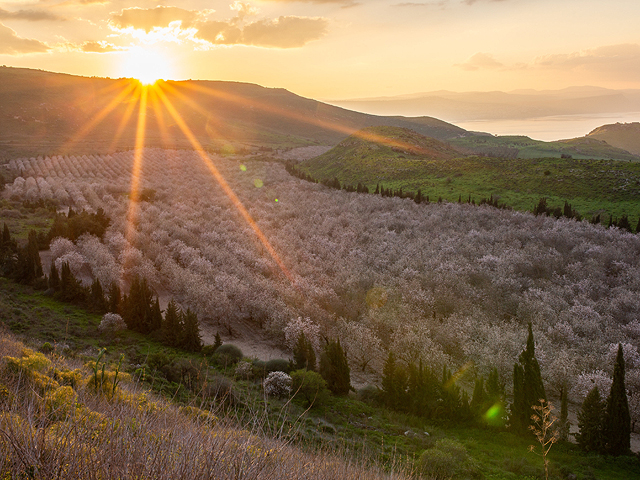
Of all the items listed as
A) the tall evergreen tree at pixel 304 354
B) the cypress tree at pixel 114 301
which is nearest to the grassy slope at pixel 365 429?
the cypress tree at pixel 114 301

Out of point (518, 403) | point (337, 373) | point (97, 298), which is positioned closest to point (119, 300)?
point (97, 298)

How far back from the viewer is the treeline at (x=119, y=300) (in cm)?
2834

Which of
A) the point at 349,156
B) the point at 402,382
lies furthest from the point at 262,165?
the point at 402,382

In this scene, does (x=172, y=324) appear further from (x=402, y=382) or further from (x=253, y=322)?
(x=402, y=382)

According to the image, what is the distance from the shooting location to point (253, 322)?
1373 inches

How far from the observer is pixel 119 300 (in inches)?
1281

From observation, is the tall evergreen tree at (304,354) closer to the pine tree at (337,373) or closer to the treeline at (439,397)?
the pine tree at (337,373)

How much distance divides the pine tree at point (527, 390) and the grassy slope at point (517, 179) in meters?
46.6

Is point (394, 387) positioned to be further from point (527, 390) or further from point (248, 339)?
point (248, 339)

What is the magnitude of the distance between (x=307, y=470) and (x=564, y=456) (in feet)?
60.2

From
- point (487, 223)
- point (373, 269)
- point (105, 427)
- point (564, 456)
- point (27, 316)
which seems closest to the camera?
point (105, 427)

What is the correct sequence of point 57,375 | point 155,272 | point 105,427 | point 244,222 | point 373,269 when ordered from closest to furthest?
1. point 105,427
2. point 57,375
3. point 155,272
4. point 373,269
5. point 244,222

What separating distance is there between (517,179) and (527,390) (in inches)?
2654

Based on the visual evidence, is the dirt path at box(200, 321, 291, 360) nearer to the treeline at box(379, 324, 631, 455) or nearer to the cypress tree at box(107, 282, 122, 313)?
the cypress tree at box(107, 282, 122, 313)
